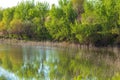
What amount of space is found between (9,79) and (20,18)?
180 feet

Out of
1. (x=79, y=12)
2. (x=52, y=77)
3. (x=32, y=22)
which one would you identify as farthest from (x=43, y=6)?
(x=52, y=77)

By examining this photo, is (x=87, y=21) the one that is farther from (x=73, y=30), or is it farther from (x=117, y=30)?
(x=117, y=30)

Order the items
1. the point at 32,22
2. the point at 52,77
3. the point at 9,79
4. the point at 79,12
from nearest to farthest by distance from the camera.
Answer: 1. the point at 9,79
2. the point at 52,77
3. the point at 79,12
4. the point at 32,22

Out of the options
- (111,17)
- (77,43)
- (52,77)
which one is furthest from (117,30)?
(52,77)

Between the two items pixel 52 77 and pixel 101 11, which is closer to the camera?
pixel 52 77

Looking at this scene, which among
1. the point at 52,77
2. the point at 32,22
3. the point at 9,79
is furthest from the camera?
the point at 32,22

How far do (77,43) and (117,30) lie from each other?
10.7 meters

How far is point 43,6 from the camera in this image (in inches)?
2847

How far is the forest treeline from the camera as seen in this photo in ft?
156

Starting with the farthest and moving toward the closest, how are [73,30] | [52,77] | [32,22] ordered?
[32,22] → [73,30] → [52,77]

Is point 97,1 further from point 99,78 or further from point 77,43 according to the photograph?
point 99,78

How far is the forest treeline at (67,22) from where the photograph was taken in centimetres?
4744

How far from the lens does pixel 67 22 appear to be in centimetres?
5838

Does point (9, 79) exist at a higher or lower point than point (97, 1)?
lower
